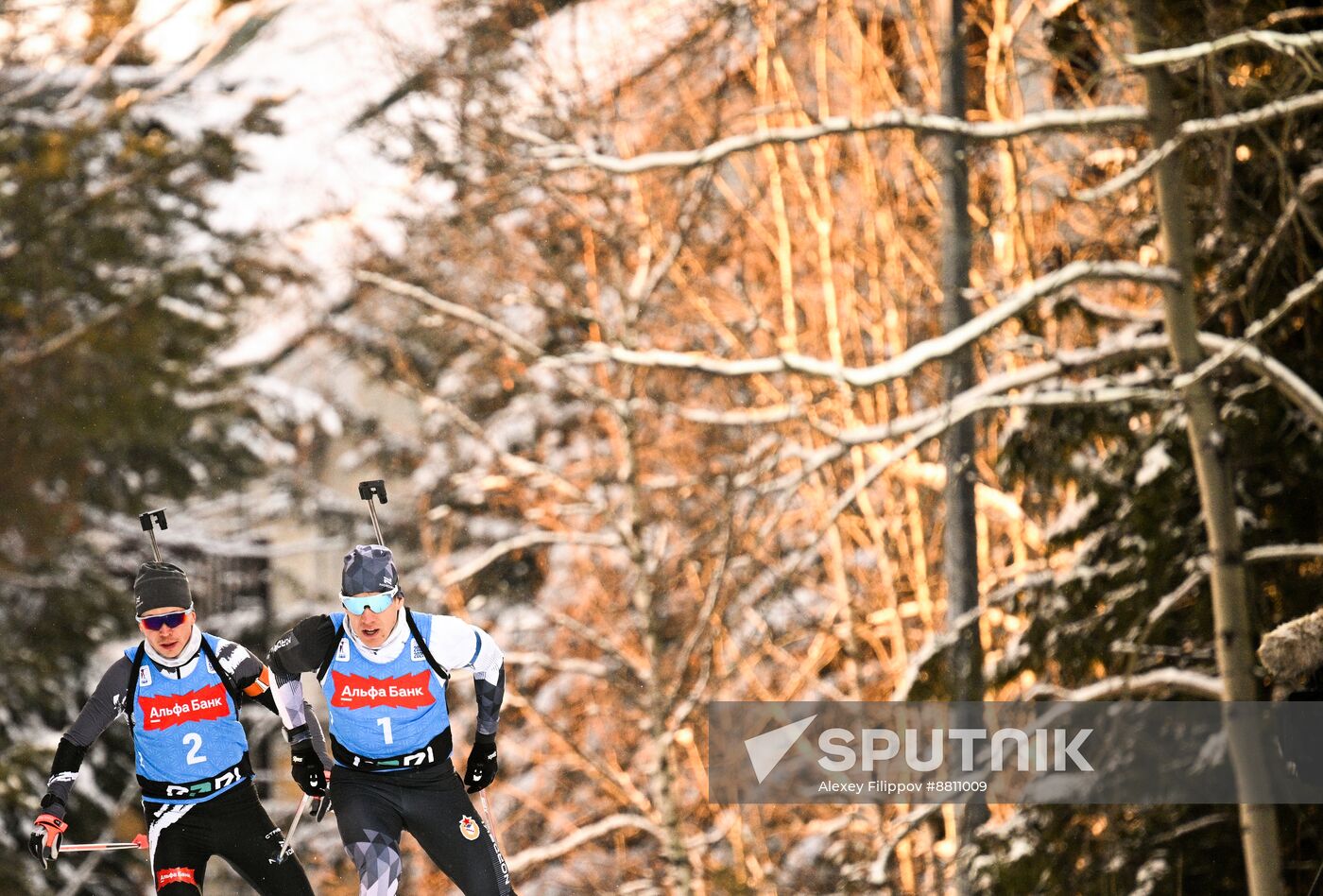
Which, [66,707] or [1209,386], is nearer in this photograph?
[1209,386]

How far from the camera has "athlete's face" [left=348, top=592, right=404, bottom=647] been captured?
4801 millimetres

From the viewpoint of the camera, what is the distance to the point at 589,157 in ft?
46.9

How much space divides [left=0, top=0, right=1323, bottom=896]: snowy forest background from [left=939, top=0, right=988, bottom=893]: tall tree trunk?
5 centimetres

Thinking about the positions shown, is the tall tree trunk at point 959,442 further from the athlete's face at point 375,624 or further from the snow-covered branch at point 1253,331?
the athlete's face at point 375,624

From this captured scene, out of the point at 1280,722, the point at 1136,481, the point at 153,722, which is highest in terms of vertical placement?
the point at 1136,481

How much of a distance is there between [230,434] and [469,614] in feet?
19.2

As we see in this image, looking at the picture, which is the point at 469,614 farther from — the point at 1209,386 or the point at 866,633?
the point at 1209,386

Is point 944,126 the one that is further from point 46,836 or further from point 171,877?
point 46,836

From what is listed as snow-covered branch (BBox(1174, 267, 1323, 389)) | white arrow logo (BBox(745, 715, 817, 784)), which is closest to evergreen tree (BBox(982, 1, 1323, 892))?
snow-covered branch (BBox(1174, 267, 1323, 389))

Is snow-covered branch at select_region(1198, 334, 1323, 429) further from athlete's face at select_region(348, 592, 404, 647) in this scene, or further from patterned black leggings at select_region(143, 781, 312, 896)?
patterned black leggings at select_region(143, 781, 312, 896)

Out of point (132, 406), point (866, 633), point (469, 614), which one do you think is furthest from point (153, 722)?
point (132, 406)

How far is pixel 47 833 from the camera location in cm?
498

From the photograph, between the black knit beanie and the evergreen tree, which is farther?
the evergreen tree

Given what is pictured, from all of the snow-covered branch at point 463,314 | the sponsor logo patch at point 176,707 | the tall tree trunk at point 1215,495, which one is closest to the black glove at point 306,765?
the sponsor logo patch at point 176,707
